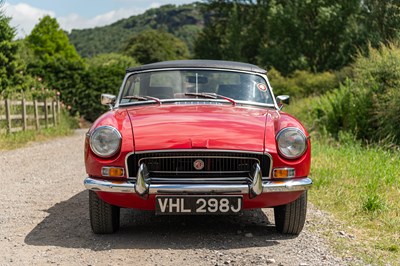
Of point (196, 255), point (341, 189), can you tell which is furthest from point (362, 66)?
point (196, 255)

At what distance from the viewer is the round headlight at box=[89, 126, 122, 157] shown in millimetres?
4344

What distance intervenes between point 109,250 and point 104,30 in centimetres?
14879

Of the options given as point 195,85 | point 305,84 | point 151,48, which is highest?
point 151,48

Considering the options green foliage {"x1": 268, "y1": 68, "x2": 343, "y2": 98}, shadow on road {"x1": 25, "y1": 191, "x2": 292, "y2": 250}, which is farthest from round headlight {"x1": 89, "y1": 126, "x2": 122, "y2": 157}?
green foliage {"x1": 268, "y1": 68, "x2": 343, "y2": 98}

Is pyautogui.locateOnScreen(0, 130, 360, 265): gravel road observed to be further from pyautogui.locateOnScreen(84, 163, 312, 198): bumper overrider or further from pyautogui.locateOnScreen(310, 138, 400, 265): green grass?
pyautogui.locateOnScreen(84, 163, 312, 198): bumper overrider

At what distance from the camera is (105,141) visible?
14.4 feet

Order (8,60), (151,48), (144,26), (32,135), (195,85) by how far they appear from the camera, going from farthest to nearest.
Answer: (144,26)
(151,48)
(8,60)
(32,135)
(195,85)

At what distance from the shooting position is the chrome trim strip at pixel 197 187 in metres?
4.13

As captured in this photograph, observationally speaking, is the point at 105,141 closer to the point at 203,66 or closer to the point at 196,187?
the point at 196,187

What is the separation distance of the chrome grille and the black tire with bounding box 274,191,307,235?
41cm

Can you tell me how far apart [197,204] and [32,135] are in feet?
43.6

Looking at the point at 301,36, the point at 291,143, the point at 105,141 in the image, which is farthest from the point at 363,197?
the point at 301,36

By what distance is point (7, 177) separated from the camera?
27.3 ft

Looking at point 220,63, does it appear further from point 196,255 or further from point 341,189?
point 196,255
